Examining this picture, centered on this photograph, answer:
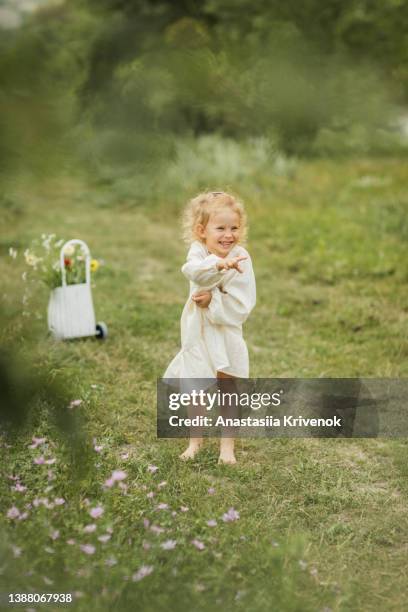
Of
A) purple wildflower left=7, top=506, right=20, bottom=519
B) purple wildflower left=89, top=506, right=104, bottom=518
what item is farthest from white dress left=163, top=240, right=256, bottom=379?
purple wildflower left=7, top=506, right=20, bottom=519

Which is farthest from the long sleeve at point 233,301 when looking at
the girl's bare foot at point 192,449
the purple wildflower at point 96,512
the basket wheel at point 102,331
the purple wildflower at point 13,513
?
the basket wheel at point 102,331

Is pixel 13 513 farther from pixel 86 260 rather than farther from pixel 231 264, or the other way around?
pixel 86 260

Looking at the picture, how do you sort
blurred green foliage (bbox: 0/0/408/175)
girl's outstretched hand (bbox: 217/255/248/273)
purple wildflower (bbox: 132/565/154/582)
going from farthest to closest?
girl's outstretched hand (bbox: 217/255/248/273) → purple wildflower (bbox: 132/565/154/582) → blurred green foliage (bbox: 0/0/408/175)

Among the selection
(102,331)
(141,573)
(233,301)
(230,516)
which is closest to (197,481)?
(230,516)

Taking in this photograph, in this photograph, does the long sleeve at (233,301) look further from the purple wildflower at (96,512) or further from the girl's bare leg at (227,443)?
the purple wildflower at (96,512)

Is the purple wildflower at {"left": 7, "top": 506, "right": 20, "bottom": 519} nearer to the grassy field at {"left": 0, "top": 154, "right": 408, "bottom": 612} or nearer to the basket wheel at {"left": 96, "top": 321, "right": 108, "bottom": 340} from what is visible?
the grassy field at {"left": 0, "top": 154, "right": 408, "bottom": 612}

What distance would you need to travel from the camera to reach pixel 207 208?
303 centimetres

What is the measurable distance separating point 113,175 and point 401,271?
609 cm

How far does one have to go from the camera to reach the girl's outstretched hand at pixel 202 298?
3012 mm

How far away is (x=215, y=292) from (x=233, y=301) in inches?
3.7

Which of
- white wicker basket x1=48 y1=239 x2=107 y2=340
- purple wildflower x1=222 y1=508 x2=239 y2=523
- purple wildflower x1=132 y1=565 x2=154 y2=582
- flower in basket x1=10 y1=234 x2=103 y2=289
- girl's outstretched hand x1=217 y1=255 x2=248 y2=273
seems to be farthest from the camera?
flower in basket x1=10 y1=234 x2=103 y2=289

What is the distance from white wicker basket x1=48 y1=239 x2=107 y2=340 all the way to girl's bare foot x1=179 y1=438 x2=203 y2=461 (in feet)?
6.15

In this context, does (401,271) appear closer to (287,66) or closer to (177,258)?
(177,258)

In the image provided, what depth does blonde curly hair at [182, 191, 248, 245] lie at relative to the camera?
9.96 ft
